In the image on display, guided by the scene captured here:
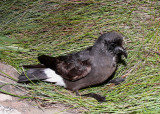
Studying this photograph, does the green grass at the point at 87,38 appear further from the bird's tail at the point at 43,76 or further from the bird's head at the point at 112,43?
the bird's head at the point at 112,43

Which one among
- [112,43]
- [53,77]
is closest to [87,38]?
[112,43]

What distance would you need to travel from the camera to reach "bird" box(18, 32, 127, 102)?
299 cm

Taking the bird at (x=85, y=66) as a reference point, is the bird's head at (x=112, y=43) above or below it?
above

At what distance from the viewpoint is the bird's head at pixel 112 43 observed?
2973 mm

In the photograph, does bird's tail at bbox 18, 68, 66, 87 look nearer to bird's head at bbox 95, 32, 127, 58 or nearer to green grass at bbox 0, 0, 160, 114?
green grass at bbox 0, 0, 160, 114

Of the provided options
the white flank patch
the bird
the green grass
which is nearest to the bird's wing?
the bird

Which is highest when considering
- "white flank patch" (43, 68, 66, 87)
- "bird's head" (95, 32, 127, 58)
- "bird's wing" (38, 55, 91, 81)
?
"bird's head" (95, 32, 127, 58)

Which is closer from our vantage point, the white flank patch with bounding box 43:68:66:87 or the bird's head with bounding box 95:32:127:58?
the bird's head with bounding box 95:32:127:58

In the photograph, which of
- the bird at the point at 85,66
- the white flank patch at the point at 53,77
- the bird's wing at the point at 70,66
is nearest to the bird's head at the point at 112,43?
the bird at the point at 85,66

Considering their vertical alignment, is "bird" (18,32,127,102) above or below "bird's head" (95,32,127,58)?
below

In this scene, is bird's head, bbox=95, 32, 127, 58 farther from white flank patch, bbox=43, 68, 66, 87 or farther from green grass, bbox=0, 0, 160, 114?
white flank patch, bbox=43, 68, 66, 87

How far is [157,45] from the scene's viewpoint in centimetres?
341

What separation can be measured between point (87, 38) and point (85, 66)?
1098 mm

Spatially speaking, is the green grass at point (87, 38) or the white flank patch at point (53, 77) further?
the white flank patch at point (53, 77)
